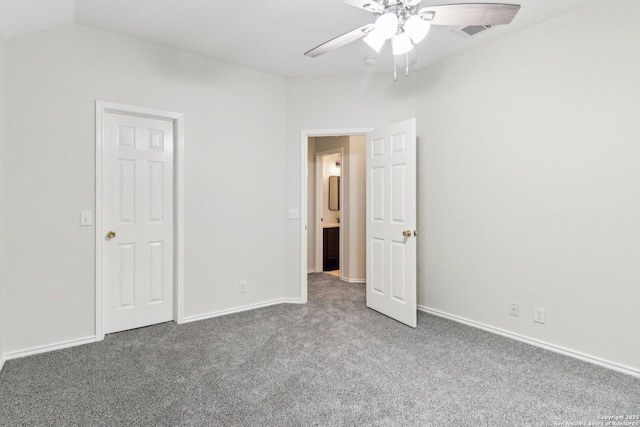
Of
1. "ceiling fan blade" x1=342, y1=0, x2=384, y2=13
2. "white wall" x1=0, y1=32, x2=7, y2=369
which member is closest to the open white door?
"ceiling fan blade" x1=342, y1=0, x2=384, y2=13

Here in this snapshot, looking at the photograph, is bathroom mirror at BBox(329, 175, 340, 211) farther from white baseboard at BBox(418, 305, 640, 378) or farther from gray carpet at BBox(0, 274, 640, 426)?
gray carpet at BBox(0, 274, 640, 426)

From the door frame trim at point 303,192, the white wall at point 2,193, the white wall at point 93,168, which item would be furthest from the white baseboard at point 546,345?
the white wall at point 2,193

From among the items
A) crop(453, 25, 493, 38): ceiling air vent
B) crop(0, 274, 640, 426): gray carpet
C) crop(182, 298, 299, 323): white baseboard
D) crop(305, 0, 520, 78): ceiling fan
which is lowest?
crop(0, 274, 640, 426): gray carpet

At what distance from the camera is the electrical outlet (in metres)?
2.89

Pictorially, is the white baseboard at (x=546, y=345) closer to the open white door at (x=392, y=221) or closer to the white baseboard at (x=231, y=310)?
the open white door at (x=392, y=221)

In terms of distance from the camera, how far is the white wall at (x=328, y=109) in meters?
3.76

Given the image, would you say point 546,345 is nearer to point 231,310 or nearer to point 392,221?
point 392,221

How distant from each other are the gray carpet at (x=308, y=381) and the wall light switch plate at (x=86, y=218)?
977mm

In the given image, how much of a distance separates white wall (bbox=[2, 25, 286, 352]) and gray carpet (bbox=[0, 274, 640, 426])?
1.61 feet

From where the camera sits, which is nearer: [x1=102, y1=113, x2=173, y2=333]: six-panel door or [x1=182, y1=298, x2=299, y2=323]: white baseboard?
[x1=102, y1=113, x2=173, y2=333]: six-panel door

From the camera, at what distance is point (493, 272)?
306 cm

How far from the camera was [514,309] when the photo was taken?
115 inches

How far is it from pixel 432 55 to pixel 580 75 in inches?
50.1

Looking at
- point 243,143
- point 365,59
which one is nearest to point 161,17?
point 243,143
